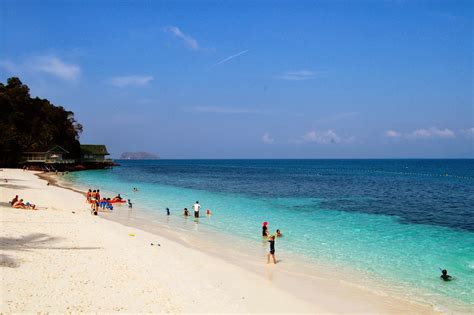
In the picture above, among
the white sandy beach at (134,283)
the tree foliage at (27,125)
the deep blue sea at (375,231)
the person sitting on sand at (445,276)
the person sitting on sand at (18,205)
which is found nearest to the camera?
the white sandy beach at (134,283)

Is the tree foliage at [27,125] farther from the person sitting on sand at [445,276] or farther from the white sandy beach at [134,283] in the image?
the person sitting on sand at [445,276]

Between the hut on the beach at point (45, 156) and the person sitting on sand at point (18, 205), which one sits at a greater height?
the hut on the beach at point (45, 156)

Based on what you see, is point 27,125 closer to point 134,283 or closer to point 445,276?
point 134,283

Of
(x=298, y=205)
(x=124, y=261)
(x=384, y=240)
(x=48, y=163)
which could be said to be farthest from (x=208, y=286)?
(x=48, y=163)

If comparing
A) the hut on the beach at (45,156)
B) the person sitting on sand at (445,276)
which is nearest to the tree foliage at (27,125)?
the hut on the beach at (45,156)

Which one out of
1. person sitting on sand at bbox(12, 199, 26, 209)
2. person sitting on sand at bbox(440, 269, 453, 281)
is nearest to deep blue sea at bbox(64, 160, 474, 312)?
person sitting on sand at bbox(440, 269, 453, 281)

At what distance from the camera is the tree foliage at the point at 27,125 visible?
8256 centimetres

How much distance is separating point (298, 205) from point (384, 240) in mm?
16421

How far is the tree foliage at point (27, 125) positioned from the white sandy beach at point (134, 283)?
7643cm

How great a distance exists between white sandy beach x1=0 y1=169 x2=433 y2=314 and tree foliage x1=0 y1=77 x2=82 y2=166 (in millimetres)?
76427

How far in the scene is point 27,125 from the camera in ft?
295

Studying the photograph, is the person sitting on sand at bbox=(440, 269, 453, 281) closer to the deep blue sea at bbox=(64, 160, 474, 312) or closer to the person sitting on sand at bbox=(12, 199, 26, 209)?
the deep blue sea at bbox=(64, 160, 474, 312)

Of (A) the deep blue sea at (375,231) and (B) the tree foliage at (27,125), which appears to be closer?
(A) the deep blue sea at (375,231)

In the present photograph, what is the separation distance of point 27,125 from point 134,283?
92.4m
